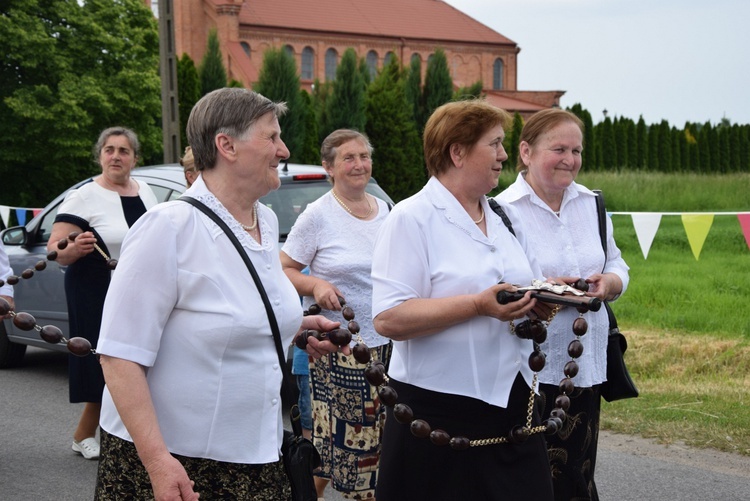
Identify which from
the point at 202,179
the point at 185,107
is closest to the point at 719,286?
the point at 202,179

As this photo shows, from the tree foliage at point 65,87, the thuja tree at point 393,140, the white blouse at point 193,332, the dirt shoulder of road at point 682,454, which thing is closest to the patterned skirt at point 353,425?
the white blouse at point 193,332

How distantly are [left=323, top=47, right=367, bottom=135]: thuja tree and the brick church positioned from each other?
2374 centimetres

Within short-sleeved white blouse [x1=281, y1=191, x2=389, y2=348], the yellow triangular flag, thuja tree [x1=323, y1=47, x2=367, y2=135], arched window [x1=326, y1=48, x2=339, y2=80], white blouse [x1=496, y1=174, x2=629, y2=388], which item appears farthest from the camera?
arched window [x1=326, y1=48, x2=339, y2=80]

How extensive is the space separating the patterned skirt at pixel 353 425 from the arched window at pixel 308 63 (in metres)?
73.7

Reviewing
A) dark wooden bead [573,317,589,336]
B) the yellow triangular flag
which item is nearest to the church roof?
the yellow triangular flag

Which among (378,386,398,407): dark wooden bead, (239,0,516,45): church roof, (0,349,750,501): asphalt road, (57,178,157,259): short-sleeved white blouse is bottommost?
(0,349,750,501): asphalt road

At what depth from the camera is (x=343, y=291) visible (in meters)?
5.14

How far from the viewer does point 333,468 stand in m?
5.03

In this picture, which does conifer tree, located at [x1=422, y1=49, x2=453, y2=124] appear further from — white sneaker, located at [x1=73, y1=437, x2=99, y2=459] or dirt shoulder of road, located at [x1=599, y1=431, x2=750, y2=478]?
white sneaker, located at [x1=73, y1=437, x2=99, y2=459]

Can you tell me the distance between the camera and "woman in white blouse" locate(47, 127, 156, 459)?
616 centimetres

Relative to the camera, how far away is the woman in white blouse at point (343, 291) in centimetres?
495

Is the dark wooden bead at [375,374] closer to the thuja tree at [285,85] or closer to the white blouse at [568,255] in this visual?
the white blouse at [568,255]

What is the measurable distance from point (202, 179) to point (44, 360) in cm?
820

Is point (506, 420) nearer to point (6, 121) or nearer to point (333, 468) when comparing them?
point (333, 468)
